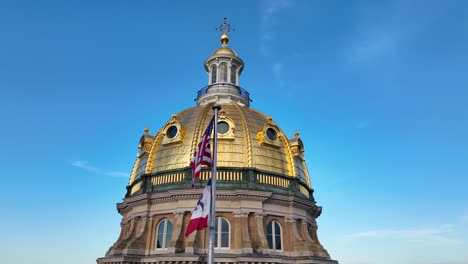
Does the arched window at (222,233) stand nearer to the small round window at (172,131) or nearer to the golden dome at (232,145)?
the golden dome at (232,145)

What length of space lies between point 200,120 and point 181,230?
945 cm

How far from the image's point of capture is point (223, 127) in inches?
1323

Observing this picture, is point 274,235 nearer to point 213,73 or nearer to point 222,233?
point 222,233

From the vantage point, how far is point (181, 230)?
1167 inches

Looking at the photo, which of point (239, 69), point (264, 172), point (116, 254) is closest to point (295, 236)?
point (264, 172)

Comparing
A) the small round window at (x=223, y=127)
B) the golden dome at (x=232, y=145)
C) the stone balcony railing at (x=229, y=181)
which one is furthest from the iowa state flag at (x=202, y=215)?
the small round window at (x=223, y=127)

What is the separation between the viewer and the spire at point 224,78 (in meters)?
41.4

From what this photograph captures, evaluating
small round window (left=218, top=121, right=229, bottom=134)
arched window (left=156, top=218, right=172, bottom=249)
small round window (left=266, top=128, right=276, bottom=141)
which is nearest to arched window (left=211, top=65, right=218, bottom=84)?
small round window (left=266, top=128, right=276, bottom=141)

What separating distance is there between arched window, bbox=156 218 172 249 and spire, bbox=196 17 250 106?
14181 mm

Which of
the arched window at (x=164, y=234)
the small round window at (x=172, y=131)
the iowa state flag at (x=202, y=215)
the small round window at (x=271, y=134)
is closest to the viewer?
the iowa state flag at (x=202, y=215)

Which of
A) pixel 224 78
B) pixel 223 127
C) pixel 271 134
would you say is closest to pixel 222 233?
pixel 223 127

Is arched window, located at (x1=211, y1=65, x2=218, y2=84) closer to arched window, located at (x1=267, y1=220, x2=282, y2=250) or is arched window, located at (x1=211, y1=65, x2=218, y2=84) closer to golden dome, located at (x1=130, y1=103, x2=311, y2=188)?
golden dome, located at (x1=130, y1=103, x2=311, y2=188)

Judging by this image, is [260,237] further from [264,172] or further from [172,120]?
[172,120]

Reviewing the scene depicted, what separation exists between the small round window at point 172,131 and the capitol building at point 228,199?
92mm
